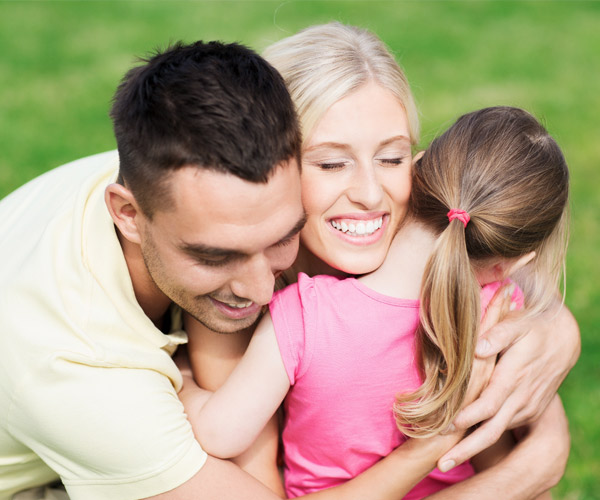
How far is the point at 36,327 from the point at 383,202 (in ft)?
4.38

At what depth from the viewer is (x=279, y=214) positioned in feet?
9.34

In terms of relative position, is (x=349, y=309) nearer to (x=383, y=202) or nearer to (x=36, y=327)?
(x=383, y=202)

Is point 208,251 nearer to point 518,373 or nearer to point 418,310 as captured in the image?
point 418,310

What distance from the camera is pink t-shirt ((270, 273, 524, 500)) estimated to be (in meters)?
2.93

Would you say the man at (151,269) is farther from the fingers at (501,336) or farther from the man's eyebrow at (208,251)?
the fingers at (501,336)

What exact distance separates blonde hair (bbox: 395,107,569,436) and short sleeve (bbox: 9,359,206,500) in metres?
0.83

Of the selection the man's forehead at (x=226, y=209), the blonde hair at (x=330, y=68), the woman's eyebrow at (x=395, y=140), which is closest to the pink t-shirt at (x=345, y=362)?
the man's forehead at (x=226, y=209)

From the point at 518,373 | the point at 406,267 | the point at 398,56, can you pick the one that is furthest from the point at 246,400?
the point at 398,56

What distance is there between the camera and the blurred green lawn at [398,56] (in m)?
8.00

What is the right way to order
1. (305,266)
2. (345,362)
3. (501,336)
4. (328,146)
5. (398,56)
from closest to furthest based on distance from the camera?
(345,362) < (328,146) < (501,336) < (305,266) < (398,56)

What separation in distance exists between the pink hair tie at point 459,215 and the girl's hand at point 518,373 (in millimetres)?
523

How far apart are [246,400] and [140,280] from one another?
65cm

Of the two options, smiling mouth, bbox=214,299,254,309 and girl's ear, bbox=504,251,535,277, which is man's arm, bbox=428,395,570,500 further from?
smiling mouth, bbox=214,299,254,309

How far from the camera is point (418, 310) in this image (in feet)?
9.75
